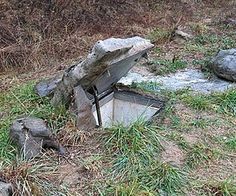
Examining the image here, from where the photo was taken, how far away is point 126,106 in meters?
4.86

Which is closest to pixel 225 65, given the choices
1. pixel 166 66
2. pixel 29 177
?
pixel 166 66

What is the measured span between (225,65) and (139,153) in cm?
216

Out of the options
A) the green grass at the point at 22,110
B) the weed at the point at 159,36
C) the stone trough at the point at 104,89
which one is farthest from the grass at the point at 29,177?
the weed at the point at 159,36

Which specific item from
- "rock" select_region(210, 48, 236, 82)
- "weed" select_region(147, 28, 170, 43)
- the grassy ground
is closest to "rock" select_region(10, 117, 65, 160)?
the grassy ground

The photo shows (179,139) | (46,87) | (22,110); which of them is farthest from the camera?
(46,87)

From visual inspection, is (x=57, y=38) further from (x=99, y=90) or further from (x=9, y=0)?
(x=99, y=90)

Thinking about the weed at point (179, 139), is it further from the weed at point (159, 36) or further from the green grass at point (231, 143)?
the weed at point (159, 36)

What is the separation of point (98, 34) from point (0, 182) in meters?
4.47

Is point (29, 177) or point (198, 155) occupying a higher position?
point (29, 177)

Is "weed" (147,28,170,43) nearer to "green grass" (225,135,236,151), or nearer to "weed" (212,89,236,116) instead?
"weed" (212,89,236,116)

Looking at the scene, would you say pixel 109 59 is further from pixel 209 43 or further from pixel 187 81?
pixel 209 43

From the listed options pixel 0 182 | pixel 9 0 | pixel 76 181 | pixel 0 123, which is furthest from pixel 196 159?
pixel 9 0

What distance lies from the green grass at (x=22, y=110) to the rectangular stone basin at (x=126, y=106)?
2.09 feet

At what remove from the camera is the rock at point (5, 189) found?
3.02m
